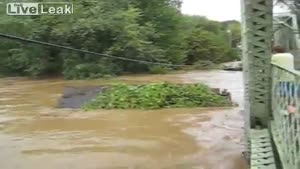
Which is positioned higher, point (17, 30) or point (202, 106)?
point (17, 30)

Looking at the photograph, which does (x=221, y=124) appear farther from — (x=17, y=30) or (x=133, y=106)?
(x=17, y=30)

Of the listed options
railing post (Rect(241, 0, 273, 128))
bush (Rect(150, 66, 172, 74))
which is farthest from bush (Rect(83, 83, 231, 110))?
bush (Rect(150, 66, 172, 74))

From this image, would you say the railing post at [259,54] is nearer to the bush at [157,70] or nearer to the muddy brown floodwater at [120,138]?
the muddy brown floodwater at [120,138]

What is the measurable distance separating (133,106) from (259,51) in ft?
18.4

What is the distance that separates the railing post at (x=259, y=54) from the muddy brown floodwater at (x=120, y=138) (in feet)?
2.47

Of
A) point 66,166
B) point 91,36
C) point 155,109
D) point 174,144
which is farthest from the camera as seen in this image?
point 91,36

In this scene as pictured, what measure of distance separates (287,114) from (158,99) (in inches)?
273

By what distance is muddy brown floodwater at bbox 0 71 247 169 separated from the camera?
18.9 ft

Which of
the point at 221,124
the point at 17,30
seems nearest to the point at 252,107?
the point at 221,124

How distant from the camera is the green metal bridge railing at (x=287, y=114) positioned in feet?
10.4

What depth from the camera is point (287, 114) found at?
143 inches

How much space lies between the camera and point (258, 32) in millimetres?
4980

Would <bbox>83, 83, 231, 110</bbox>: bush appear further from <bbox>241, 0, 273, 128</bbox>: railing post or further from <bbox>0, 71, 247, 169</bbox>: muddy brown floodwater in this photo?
<bbox>241, 0, 273, 128</bbox>: railing post

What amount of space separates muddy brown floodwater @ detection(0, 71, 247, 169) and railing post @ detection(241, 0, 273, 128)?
0.75 meters
